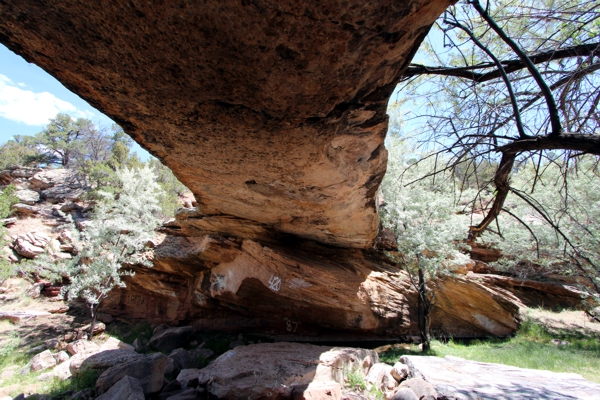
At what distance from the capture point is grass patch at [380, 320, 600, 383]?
540 cm

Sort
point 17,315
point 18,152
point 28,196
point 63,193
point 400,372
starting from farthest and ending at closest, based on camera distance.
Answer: point 18,152 → point 63,193 → point 28,196 → point 17,315 → point 400,372

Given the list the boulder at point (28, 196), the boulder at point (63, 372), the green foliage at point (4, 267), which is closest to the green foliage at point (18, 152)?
the boulder at point (28, 196)

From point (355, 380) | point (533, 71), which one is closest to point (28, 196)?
point (355, 380)

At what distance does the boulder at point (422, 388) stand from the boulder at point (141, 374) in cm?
325

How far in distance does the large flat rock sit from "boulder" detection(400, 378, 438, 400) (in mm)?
92

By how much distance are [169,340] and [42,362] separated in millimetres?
2402

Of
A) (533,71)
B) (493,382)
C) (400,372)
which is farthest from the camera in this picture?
(400,372)

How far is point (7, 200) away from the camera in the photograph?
552 inches

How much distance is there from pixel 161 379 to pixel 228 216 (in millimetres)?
2723

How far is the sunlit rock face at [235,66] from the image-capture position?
1201 millimetres

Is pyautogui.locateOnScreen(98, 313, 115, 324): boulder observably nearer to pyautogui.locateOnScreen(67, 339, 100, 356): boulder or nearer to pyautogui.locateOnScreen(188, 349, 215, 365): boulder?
pyautogui.locateOnScreen(67, 339, 100, 356): boulder

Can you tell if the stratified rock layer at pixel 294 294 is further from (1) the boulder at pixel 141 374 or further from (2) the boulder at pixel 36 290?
(2) the boulder at pixel 36 290

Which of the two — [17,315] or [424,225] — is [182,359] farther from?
[17,315]

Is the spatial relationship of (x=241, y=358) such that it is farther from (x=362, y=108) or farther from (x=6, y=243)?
(x=6, y=243)
